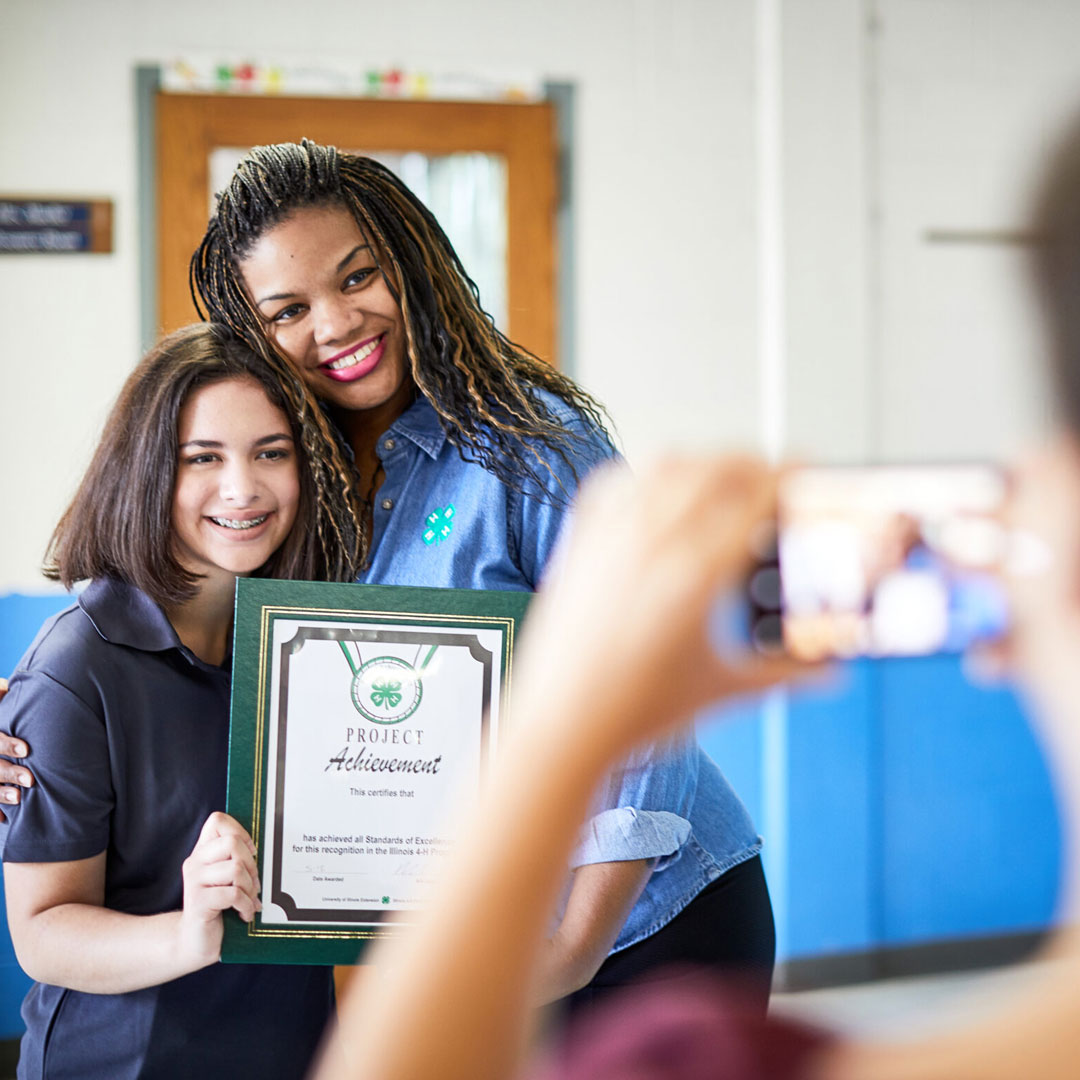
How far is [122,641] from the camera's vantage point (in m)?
→ 1.25

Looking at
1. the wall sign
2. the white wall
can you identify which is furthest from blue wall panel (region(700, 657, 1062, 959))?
the wall sign

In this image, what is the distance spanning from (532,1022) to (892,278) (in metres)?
3.15

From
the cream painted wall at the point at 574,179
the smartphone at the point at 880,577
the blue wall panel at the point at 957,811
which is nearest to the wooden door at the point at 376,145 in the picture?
the cream painted wall at the point at 574,179

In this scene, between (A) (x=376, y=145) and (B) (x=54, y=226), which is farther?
(A) (x=376, y=145)

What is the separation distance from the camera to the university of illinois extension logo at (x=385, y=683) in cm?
109

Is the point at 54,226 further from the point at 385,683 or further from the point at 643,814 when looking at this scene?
the point at 643,814

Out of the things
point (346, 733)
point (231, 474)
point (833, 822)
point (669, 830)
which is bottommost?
point (833, 822)

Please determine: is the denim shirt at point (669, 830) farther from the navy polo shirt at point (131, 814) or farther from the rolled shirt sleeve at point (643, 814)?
the navy polo shirt at point (131, 814)

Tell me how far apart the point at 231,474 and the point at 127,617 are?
0.20m

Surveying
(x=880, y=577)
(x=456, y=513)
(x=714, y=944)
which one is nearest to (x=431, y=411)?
(x=456, y=513)

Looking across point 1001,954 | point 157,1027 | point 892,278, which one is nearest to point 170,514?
point 157,1027

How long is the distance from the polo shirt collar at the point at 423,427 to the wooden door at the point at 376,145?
167cm

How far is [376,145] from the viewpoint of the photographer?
2.99 m

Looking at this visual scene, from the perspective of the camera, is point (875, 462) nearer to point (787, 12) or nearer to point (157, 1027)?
point (787, 12)
